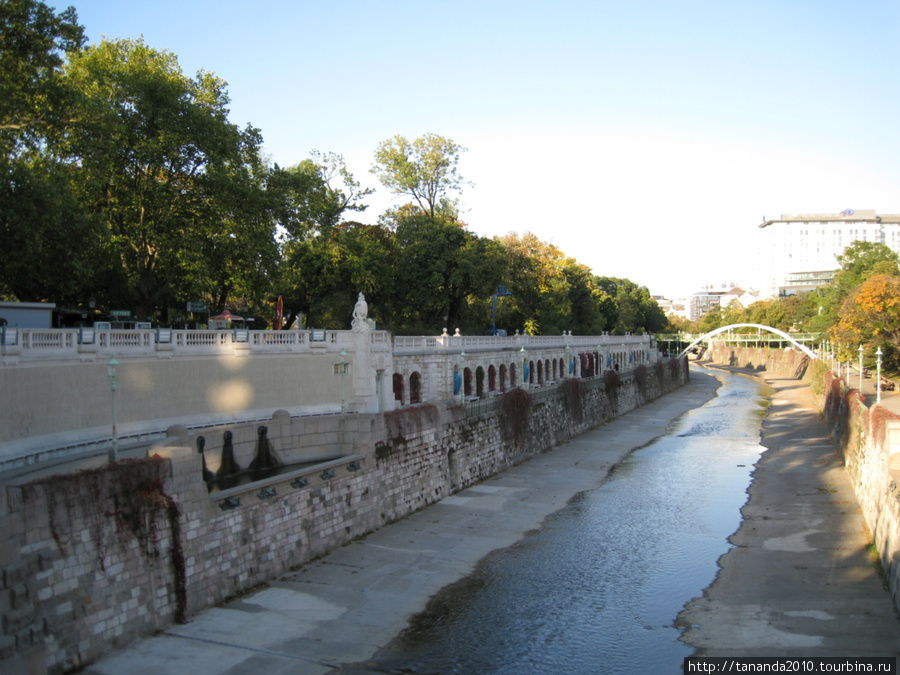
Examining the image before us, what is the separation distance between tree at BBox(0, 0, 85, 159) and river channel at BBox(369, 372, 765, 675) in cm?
2370

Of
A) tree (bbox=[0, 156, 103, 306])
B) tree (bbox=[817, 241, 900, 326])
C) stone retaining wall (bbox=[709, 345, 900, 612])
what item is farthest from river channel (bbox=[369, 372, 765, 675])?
tree (bbox=[817, 241, 900, 326])

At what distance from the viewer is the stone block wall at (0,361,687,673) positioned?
14602 millimetres

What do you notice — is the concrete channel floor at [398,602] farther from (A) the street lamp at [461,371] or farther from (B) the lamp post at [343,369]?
(A) the street lamp at [461,371]

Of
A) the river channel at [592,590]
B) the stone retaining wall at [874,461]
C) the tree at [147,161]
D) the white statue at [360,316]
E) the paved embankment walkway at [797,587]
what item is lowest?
the river channel at [592,590]

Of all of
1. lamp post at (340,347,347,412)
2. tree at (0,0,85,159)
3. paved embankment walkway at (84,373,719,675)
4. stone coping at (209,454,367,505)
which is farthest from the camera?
lamp post at (340,347,347,412)

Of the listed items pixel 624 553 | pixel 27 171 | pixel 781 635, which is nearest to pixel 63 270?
pixel 27 171

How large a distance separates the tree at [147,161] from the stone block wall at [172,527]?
16171 millimetres

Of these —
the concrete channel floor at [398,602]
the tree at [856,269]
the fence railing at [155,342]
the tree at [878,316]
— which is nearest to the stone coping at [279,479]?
the concrete channel floor at [398,602]

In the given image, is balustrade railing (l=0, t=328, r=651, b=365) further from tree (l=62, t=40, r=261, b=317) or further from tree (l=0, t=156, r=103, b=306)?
tree (l=62, t=40, r=261, b=317)

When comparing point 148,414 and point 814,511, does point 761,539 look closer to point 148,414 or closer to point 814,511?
point 814,511

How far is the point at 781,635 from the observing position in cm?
1783

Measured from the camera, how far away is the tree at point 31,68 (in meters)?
26.2

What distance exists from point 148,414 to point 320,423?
6.27 meters

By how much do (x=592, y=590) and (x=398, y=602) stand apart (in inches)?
244
